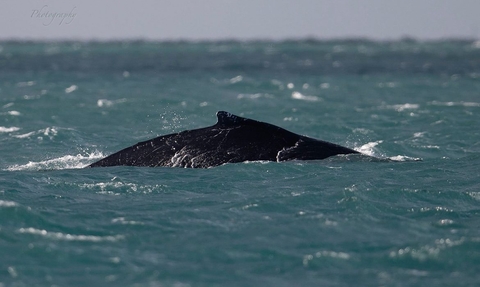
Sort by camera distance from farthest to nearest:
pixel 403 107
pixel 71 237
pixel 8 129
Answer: pixel 403 107
pixel 8 129
pixel 71 237

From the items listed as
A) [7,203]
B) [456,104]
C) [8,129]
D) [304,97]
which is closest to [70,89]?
[304,97]

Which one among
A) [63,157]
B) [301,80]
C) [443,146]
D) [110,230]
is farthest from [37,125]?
[301,80]

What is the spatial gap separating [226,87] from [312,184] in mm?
29906

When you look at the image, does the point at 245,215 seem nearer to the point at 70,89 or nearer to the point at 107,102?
the point at 107,102

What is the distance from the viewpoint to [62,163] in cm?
1853

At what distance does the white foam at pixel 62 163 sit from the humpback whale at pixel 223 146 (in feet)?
7.50

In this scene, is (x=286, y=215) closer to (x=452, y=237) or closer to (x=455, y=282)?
(x=452, y=237)

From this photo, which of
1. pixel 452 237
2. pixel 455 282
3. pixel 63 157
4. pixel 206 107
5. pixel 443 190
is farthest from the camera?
pixel 206 107

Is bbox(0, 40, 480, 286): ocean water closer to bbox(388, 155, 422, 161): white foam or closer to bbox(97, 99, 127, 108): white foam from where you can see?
bbox(388, 155, 422, 161): white foam

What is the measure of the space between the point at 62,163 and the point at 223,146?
453 centimetres

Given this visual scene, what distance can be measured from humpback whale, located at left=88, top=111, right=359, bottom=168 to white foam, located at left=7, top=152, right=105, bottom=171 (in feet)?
7.50

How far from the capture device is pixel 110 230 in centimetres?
1217

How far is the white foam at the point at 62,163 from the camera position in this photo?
18.0 m

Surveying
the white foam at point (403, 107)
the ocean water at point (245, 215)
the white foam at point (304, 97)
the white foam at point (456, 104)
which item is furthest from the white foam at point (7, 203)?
the white foam at point (304, 97)
